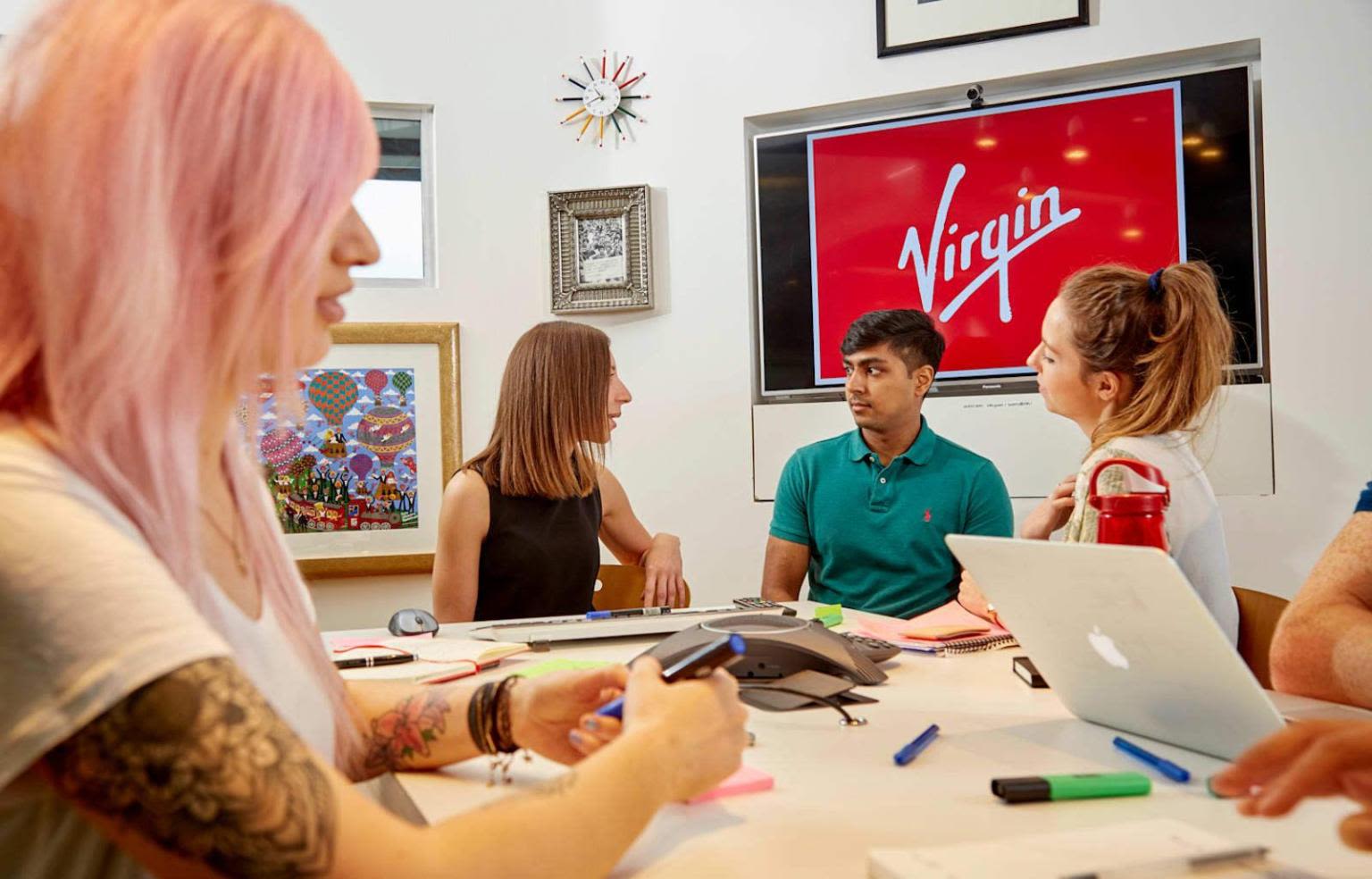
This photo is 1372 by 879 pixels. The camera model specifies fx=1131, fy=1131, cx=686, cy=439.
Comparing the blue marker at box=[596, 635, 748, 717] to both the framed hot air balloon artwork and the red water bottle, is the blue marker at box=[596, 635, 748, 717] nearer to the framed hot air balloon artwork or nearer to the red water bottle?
the red water bottle

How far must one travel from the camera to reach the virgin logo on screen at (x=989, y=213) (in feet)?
10.7

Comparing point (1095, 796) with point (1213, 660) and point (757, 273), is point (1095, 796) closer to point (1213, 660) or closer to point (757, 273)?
point (1213, 660)

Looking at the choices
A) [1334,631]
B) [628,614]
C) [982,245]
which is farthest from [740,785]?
[982,245]

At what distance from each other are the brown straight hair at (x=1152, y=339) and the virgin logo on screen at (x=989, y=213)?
3.59ft

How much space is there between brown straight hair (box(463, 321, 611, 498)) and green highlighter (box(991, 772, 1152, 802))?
1944 millimetres

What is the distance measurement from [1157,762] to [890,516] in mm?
2159

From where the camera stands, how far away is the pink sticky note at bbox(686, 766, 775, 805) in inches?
40.5

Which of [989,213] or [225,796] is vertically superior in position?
[989,213]

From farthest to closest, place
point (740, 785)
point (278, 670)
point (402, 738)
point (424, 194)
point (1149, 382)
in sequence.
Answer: point (424, 194)
point (1149, 382)
point (402, 738)
point (740, 785)
point (278, 670)

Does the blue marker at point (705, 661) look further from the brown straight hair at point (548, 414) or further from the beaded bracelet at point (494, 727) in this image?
the brown straight hair at point (548, 414)

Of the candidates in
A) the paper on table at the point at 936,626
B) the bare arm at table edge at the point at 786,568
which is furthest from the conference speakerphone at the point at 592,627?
the bare arm at table edge at the point at 786,568

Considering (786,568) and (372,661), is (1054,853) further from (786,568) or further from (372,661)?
(786,568)

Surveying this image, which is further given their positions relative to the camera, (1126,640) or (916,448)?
(916,448)

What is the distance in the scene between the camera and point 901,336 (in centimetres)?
329
